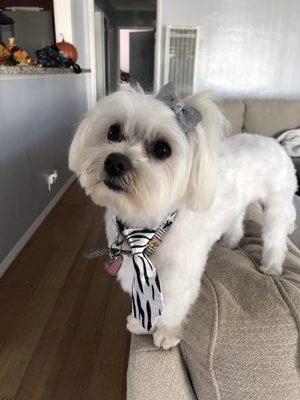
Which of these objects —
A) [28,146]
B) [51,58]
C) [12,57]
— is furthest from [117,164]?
[51,58]

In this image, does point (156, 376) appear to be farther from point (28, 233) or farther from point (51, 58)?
point (51, 58)

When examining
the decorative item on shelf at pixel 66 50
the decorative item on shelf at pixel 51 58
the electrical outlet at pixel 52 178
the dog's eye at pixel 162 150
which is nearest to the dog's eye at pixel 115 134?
the dog's eye at pixel 162 150

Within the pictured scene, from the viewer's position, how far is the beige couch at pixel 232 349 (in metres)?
0.86

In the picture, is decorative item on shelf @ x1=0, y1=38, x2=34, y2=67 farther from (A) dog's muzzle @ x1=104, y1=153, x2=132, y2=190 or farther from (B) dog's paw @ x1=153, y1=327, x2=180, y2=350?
(B) dog's paw @ x1=153, y1=327, x2=180, y2=350

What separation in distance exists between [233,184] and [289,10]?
136 inches

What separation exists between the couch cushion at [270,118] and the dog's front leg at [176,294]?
2.59 meters

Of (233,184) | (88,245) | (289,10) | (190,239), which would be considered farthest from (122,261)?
(289,10)

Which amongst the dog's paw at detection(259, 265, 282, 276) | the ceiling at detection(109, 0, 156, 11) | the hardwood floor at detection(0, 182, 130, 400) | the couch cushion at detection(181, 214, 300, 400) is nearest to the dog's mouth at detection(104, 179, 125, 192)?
the couch cushion at detection(181, 214, 300, 400)

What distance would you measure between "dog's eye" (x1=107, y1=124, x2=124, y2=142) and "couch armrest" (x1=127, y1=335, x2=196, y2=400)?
24.3 inches

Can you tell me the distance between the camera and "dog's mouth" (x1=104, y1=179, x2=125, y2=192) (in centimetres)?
79

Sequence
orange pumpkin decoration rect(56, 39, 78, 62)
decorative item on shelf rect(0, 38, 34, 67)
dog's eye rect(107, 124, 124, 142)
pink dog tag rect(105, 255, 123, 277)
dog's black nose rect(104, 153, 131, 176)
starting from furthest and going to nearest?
1. orange pumpkin decoration rect(56, 39, 78, 62)
2. decorative item on shelf rect(0, 38, 34, 67)
3. pink dog tag rect(105, 255, 123, 277)
4. dog's eye rect(107, 124, 124, 142)
5. dog's black nose rect(104, 153, 131, 176)

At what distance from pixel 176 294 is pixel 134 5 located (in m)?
7.78

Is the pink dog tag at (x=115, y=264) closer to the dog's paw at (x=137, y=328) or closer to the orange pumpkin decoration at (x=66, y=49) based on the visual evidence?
the dog's paw at (x=137, y=328)

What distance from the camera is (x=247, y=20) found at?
367cm
